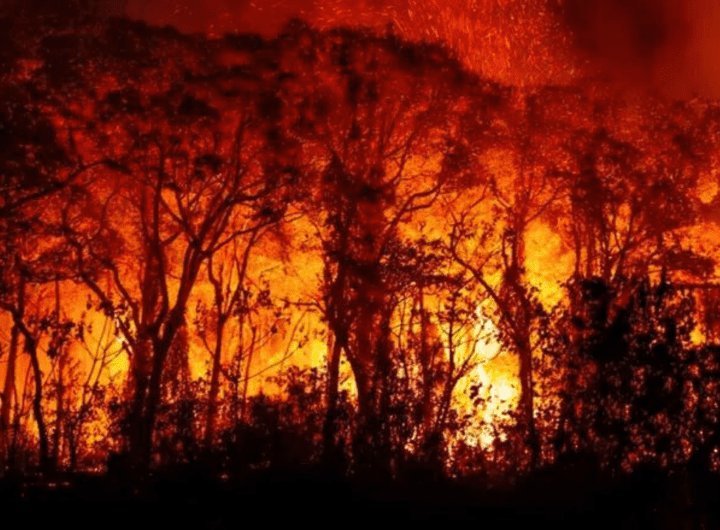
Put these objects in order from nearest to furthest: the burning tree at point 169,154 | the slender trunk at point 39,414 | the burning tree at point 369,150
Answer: the slender trunk at point 39,414 → the burning tree at point 169,154 → the burning tree at point 369,150

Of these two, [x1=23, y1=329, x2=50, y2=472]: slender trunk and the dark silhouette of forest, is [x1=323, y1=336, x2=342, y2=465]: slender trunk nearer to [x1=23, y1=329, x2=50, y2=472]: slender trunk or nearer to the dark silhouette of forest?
the dark silhouette of forest

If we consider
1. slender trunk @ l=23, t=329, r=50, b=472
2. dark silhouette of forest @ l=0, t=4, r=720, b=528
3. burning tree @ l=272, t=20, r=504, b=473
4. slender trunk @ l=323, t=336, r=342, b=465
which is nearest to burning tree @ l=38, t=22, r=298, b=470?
dark silhouette of forest @ l=0, t=4, r=720, b=528

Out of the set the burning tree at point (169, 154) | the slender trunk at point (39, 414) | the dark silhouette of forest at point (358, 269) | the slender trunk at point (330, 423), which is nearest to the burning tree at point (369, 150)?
the dark silhouette of forest at point (358, 269)

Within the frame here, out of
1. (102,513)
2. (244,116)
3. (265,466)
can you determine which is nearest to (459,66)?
(244,116)

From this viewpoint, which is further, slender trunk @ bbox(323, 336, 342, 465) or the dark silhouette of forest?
slender trunk @ bbox(323, 336, 342, 465)

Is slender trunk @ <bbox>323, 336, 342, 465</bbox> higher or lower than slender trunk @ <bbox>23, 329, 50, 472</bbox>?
lower

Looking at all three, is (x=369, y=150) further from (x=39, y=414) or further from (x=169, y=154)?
(x=39, y=414)

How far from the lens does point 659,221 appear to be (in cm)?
2733

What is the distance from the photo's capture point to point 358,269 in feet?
76.6

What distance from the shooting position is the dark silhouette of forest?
13844mm

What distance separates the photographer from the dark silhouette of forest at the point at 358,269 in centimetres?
1384

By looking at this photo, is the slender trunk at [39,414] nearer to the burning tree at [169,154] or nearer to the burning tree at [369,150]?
the burning tree at [169,154]

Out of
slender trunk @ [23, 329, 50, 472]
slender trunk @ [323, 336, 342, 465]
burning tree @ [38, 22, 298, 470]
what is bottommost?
slender trunk @ [323, 336, 342, 465]

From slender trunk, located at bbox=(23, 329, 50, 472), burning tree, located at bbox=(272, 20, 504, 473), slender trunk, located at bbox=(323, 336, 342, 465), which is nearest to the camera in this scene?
slender trunk, located at bbox=(323, 336, 342, 465)
